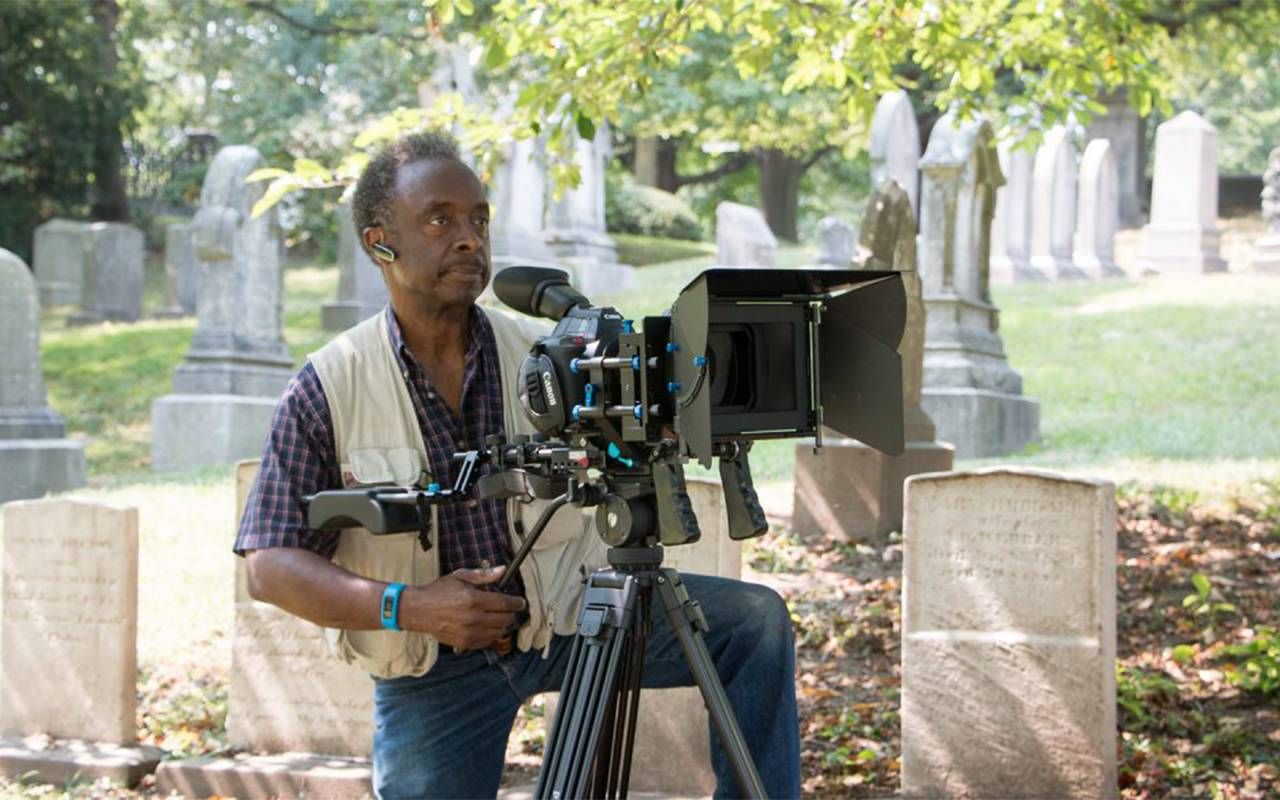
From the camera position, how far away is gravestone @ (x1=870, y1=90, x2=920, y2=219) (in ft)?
54.1

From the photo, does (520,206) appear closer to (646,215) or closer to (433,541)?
(646,215)

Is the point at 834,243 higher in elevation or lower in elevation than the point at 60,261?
higher

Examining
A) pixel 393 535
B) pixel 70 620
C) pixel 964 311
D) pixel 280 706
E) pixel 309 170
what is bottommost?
pixel 280 706

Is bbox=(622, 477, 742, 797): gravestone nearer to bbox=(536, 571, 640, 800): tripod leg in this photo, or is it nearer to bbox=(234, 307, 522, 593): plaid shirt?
bbox=(234, 307, 522, 593): plaid shirt

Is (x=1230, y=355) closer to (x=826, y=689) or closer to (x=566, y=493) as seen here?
(x=826, y=689)

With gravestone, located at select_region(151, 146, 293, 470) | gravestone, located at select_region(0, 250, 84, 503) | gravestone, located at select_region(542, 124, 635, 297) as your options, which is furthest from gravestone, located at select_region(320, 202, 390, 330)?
gravestone, located at select_region(0, 250, 84, 503)

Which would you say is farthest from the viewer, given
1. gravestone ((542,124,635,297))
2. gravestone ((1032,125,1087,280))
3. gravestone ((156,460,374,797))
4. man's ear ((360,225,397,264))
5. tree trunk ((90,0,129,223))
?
tree trunk ((90,0,129,223))

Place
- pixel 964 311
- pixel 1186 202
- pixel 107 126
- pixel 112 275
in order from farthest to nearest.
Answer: pixel 107 126 → pixel 112 275 → pixel 1186 202 → pixel 964 311

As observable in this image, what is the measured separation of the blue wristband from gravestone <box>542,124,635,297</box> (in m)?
16.7

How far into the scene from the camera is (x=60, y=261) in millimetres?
24062

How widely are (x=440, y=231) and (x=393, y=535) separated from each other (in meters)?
0.64

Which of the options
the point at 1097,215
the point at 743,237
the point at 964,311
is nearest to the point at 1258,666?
the point at 964,311

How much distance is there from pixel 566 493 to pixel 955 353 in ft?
31.8

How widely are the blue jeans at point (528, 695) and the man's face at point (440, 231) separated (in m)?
0.77
